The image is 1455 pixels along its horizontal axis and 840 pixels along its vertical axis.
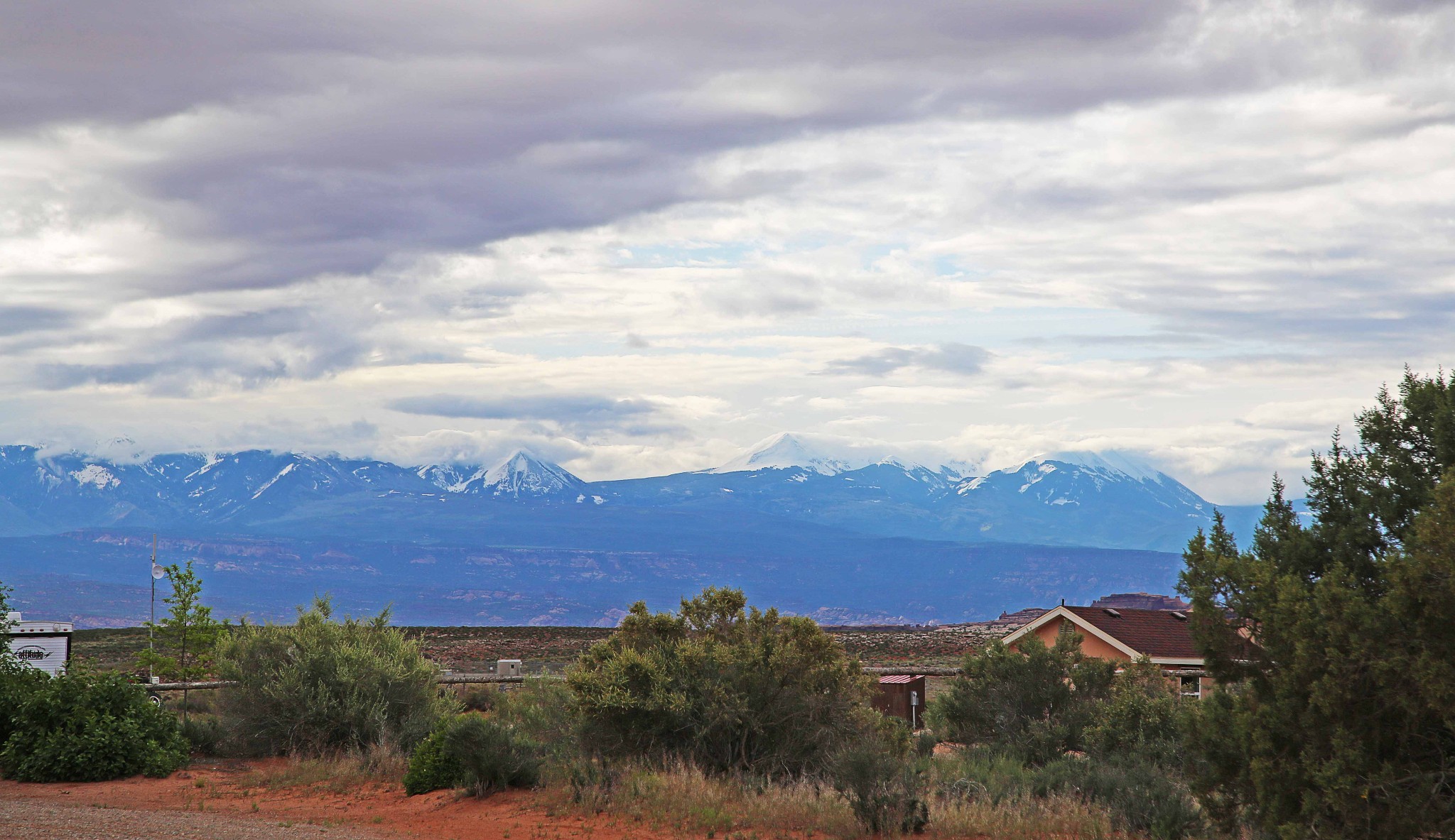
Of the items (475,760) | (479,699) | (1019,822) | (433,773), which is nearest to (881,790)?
(1019,822)

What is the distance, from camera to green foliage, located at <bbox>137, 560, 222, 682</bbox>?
29703 mm

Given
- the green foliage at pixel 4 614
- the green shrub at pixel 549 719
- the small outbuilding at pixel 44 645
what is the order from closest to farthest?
the green shrub at pixel 549 719 → the green foliage at pixel 4 614 → the small outbuilding at pixel 44 645

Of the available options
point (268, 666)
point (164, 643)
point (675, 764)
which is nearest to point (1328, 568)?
point (675, 764)

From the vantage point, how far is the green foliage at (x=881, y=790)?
1336 centimetres

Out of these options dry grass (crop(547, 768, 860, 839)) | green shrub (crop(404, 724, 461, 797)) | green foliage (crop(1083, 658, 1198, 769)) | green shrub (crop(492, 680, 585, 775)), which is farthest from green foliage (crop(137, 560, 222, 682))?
green foliage (crop(1083, 658, 1198, 769))

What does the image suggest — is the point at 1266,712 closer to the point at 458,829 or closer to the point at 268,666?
the point at 458,829

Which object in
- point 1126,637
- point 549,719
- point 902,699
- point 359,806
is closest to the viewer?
point 359,806

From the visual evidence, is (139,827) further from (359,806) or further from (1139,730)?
(1139,730)

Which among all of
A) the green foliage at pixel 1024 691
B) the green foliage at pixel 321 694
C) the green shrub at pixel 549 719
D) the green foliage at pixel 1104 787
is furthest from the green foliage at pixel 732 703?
the green foliage at pixel 1024 691

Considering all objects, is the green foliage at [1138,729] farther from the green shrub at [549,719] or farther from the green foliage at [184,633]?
the green foliage at [184,633]

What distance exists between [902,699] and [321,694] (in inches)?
619

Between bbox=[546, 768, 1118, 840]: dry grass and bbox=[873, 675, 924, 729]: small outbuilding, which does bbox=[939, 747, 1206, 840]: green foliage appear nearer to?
bbox=[546, 768, 1118, 840]: dry grass

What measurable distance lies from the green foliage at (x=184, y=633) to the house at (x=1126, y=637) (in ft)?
67.7

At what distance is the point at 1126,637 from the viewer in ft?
113
